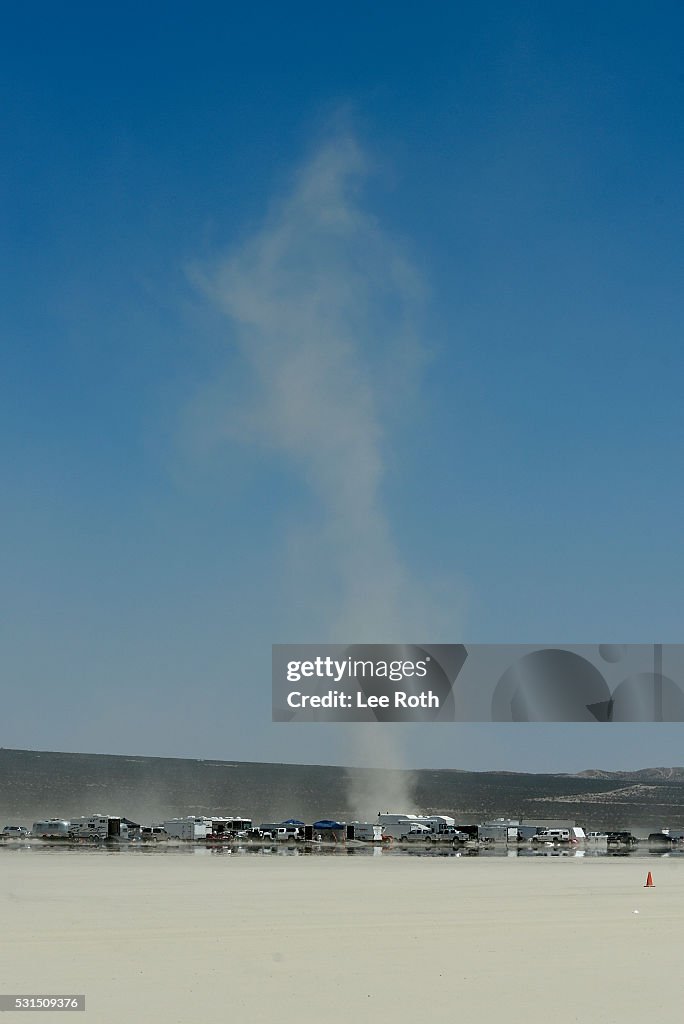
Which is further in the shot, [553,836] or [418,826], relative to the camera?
[418,826]

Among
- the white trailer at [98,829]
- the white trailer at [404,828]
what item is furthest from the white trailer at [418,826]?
the white trailer at [98,829]

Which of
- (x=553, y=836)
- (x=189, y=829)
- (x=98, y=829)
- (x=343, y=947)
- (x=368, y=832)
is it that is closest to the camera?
(x=343, y=947)

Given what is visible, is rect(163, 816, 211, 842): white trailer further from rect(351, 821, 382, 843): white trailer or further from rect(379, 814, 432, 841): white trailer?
rect(379, 814, 432, 841): white trailer

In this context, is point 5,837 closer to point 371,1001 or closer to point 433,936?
point 433,936

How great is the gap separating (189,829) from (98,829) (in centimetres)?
598

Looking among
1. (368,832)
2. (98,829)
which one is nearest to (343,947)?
(98,829)

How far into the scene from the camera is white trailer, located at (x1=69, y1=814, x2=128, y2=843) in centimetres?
7938

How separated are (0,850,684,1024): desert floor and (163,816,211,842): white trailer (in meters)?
36.2

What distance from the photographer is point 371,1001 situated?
17.6 m

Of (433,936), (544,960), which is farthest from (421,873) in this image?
(544,960)

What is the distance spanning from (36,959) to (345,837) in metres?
63.2

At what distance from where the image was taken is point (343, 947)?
77.8 ft

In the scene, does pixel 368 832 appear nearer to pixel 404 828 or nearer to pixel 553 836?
pixel 404 828

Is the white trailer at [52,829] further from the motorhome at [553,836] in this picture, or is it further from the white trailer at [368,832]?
the motorhome at [553,836]
